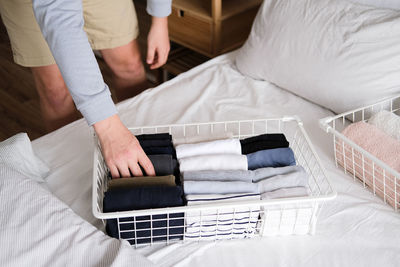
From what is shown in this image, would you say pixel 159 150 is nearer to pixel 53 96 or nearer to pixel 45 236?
pixel 45 236

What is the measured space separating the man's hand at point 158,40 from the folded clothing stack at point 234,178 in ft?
1.59

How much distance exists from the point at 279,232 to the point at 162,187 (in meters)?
0.27

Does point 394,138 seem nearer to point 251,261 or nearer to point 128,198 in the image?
point 251,261

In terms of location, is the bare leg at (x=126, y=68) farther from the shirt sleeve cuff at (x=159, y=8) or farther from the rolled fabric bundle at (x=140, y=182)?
the rolled fabric bundle at (x=140, y=182)

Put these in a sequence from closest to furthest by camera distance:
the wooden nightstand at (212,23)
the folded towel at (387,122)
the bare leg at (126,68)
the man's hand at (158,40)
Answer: the folded towel at (387,122)
the man's hand at (158,40)
the bare leg at (126,68)
the wooden nightstand at (212,23)

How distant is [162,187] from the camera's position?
889mm

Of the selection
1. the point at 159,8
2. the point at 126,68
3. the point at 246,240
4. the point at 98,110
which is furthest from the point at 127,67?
the point at 246,240

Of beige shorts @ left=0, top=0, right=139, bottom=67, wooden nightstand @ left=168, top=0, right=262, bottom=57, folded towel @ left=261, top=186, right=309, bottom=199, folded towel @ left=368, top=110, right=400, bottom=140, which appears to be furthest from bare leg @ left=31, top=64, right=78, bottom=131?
folded towel @ left=368, top=110, right=400, bottom=140

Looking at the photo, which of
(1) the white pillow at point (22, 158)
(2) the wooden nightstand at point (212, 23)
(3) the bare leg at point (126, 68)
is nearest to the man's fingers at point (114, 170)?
(1) the white pillow at point (22, 158)

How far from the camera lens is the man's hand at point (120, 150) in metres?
0.94

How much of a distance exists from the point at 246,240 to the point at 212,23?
1.17 meters

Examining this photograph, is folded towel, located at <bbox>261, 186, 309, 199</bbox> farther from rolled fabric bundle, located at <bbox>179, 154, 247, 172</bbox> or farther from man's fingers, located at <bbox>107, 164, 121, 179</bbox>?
man's fingers, located at <bbox>107, 164, 121, 179</bbox>

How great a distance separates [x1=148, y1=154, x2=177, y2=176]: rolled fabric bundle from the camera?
0.97m

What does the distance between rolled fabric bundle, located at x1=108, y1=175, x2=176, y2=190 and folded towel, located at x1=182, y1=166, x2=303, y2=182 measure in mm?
43
